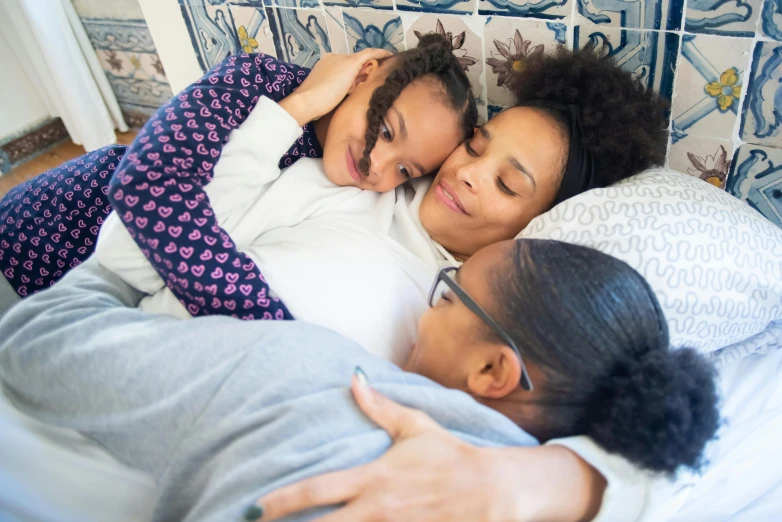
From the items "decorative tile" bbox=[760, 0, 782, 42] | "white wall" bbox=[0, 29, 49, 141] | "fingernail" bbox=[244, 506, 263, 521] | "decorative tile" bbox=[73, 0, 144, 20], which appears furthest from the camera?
"white wall" bbox=[0, 29, 49, 141]

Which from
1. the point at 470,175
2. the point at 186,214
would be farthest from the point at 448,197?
the point at 186,214

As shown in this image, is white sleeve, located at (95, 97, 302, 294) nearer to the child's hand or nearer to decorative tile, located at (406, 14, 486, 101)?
the child's hand

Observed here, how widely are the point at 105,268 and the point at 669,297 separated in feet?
3.05

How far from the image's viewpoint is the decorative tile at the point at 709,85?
0.98 metres

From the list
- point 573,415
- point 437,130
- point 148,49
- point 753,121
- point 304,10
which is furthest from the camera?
point 148,49

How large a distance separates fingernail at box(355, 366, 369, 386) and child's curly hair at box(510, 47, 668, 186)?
0.66 meters

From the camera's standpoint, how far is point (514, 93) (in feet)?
3.92

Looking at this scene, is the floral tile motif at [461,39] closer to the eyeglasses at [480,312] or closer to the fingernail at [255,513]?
the eyeglasses at [480,312]

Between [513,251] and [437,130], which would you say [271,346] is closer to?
[513,251]

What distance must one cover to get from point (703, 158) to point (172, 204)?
1.00 meters

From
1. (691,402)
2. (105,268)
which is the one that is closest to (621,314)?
(691,402)

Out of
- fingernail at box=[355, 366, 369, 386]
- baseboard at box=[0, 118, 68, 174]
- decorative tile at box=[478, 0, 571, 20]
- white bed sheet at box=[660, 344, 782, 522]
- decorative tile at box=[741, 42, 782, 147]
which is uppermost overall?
decorative tile at box=[478, 0, 571, 20]

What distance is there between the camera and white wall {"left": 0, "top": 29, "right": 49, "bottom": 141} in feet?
7.26

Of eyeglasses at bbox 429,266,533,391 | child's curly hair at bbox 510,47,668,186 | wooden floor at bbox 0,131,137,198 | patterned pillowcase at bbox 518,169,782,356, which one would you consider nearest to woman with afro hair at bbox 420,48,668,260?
child's curly hair at bbox 510,47,668,186
